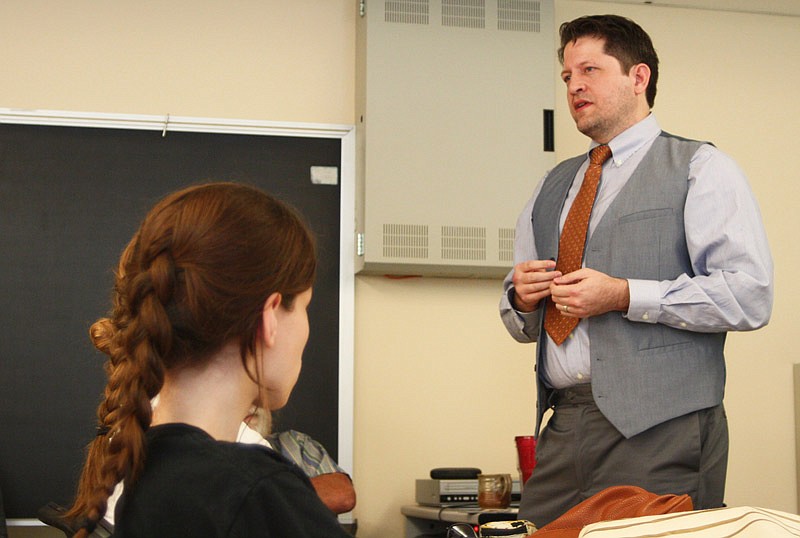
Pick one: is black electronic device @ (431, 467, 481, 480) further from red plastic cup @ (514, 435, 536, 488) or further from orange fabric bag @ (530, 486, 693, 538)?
orange fabric bag @ (530, 486, 693, 538)

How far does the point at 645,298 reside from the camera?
2014 mm

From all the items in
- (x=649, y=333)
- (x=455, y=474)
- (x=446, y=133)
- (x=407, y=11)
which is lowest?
(x=455, y=474)

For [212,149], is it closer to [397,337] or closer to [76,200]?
[76,200]

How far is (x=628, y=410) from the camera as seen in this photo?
6.68 ft

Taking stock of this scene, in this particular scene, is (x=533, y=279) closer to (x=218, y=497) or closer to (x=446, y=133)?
(x=218, y=497)

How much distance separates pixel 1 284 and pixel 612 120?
7.82 feet

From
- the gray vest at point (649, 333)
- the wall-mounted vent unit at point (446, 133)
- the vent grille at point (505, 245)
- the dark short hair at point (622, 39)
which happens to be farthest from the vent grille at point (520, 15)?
the gray vest at point (649, 333)

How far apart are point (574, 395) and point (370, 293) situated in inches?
69.4

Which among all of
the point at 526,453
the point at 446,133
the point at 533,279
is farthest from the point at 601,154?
the point at 446,133

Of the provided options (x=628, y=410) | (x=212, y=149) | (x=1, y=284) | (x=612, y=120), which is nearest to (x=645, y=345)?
(x=628, y=410)

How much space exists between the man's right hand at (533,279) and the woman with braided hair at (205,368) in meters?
1.05

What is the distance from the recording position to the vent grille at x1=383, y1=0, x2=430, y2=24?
3.79 metres

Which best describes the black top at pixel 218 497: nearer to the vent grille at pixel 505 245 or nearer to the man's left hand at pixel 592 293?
the man's left hand at pixel 592 293

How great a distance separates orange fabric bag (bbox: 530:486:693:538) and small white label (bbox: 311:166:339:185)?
2.64 m
